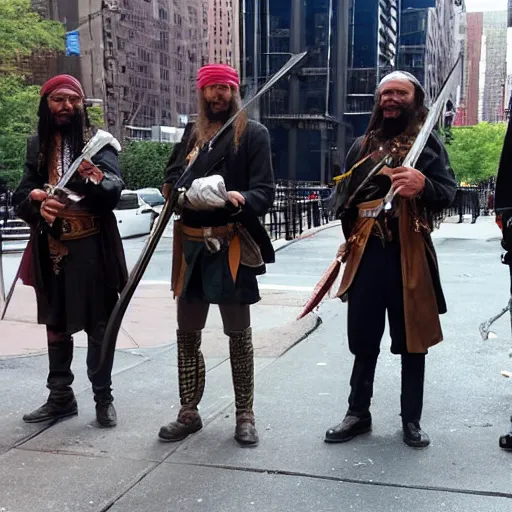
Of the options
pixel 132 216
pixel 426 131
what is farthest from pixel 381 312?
pixel 132 216

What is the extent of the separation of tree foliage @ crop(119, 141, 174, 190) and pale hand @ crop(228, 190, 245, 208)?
112 feet

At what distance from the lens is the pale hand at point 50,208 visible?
3.61 meters

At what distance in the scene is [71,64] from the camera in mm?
46625

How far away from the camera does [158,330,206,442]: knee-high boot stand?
3.73 metres

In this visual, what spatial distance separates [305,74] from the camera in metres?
44.0

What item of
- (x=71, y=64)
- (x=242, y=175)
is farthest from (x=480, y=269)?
(x=71, y=64)

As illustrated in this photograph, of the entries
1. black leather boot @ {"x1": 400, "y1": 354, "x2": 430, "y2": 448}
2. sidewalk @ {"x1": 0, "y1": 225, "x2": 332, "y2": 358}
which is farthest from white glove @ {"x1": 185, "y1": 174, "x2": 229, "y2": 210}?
sidewalk @ {"x1": 0, "y1": 225, "x2": 332, "y2": 358}

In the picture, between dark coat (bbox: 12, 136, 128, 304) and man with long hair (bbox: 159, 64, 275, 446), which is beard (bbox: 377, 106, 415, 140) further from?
dark coat (bbox: 12, 136, 128, 304)

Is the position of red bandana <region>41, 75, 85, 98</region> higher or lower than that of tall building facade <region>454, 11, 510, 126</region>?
lower

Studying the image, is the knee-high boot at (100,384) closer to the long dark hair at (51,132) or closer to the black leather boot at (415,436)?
the long dark hair at (51,132)

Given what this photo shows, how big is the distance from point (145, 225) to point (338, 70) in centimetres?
2846

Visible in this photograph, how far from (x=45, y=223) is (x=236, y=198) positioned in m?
1.19

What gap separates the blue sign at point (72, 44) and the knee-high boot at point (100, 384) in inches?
1693

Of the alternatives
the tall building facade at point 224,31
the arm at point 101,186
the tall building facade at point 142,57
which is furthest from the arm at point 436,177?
the tall building facade at point 142,57
